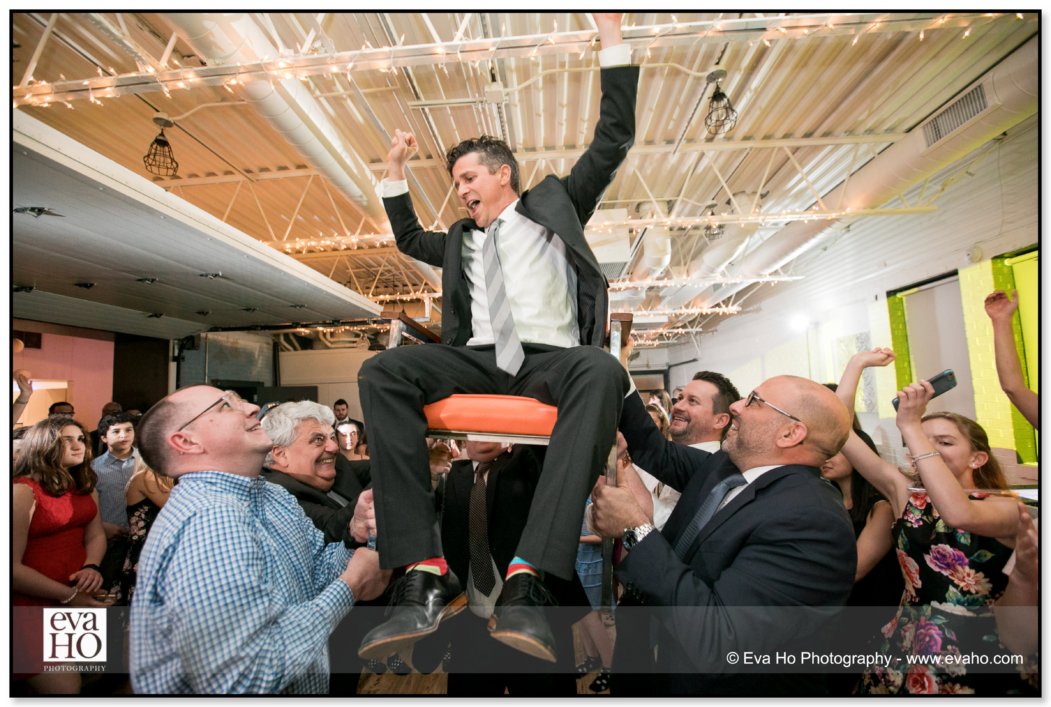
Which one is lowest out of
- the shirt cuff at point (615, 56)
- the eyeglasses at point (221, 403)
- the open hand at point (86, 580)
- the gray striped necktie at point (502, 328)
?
the open hand at point (86, 580)

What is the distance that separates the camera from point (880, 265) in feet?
26.2

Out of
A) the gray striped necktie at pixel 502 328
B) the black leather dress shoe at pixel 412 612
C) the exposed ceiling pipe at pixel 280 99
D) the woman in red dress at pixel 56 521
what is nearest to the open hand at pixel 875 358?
the gray striped necktie at pixel 502 328

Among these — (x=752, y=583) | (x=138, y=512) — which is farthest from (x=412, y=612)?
(x=138, y=512)

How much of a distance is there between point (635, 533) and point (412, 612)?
26.0 inches

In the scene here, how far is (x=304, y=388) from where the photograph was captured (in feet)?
35.7

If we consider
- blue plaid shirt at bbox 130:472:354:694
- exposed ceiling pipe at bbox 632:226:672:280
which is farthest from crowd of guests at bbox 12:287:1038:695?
exposed ceiling pipe at bbox 632:226:672:280

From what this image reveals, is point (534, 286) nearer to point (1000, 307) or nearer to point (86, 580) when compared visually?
point (1000, 307)

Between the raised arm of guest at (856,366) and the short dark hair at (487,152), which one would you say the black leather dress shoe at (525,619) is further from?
the raised arm of guest at (856,366)

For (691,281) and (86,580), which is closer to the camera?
(86,580)

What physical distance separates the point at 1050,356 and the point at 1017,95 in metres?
3.63

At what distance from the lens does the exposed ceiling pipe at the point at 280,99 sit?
3019 millimetres

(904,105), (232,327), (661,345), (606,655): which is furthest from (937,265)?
(661,345)

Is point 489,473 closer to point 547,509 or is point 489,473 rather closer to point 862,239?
point 547,509

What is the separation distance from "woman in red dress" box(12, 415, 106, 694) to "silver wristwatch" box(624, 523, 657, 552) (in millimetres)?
2418
